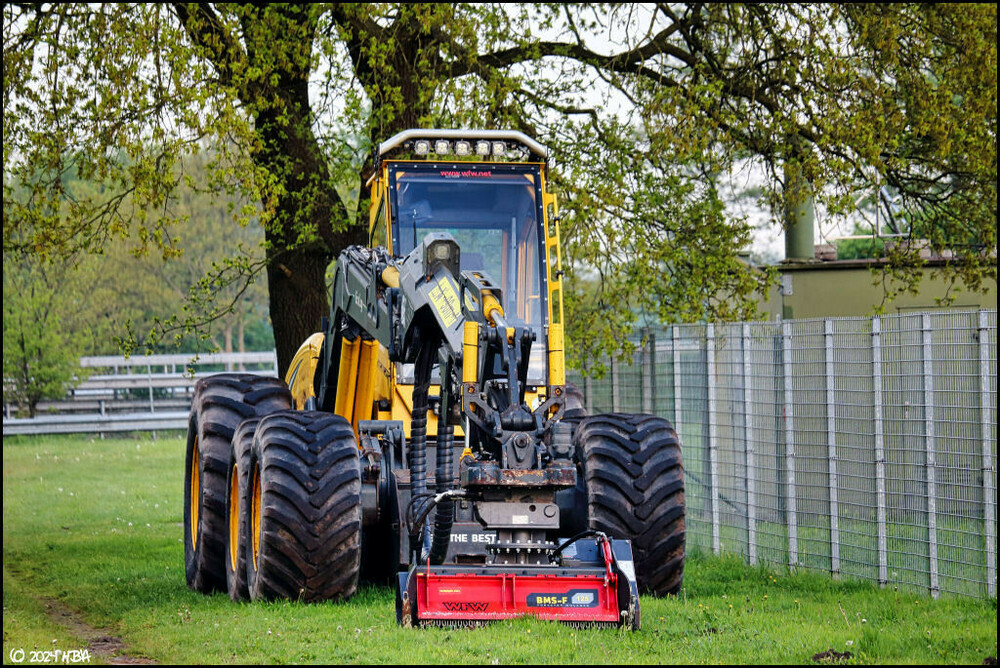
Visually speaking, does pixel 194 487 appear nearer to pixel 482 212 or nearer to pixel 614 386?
pixel 482 212

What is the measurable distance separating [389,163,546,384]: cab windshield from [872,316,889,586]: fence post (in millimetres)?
2880

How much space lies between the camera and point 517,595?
823 cm

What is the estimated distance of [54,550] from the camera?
598 inches

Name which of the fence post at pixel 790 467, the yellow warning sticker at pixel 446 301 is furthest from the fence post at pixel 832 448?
the yellow warning sticker at pixel 446 301

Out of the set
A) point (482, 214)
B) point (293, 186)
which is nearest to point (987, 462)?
point (482, 214)

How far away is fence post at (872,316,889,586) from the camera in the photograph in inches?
428

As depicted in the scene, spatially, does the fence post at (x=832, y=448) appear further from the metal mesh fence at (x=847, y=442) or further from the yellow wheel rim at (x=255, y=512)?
the yellow wheel rim at (x=255, y=512)

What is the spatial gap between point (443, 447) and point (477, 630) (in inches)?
52.6

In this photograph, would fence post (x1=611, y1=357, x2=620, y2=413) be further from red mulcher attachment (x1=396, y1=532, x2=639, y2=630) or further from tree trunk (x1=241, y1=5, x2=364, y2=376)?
red mulcher attachment (x1=396, y1=532, x2=639, y2=630)

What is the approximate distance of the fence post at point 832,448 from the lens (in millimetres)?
11461

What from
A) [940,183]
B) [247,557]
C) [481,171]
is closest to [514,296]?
[481,171]

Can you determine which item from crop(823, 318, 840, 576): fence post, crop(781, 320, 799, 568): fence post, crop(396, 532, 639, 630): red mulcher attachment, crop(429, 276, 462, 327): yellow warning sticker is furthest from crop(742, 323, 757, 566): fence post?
crop(429, 276, 462, 327): yellow warning sticker

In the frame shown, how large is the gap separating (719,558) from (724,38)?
6.89m
